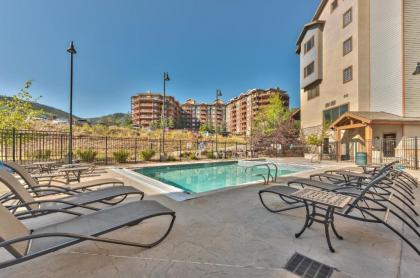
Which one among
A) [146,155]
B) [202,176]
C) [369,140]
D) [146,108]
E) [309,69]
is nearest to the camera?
[202,176]

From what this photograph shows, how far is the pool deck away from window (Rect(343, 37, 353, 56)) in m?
19.0

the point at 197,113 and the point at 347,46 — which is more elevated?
the point at 197,113

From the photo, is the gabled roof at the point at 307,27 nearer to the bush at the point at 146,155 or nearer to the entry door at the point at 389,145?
the entry door at the point at 389,145

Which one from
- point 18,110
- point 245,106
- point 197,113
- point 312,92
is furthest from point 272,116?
point 197,113

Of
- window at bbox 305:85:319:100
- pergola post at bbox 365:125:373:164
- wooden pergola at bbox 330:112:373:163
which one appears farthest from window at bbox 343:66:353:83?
pergola post at bbox 365:125:373:164

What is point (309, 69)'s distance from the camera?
22.5 meters

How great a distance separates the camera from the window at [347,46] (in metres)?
16.9

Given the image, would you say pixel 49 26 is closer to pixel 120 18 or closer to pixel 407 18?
pixel 120 18

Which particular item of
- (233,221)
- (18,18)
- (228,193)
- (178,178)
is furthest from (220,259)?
(18,18)

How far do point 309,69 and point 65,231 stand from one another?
2556 cm

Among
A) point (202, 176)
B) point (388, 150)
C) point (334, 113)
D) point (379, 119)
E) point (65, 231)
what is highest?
point (334, 113)

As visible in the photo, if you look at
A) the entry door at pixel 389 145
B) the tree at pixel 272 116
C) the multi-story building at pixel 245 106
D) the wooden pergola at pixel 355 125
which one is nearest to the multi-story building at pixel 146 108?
the multi-story building at pixel 245 106

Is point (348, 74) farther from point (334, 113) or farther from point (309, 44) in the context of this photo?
point (309, 44)

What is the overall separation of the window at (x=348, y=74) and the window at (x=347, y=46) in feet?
4.84
